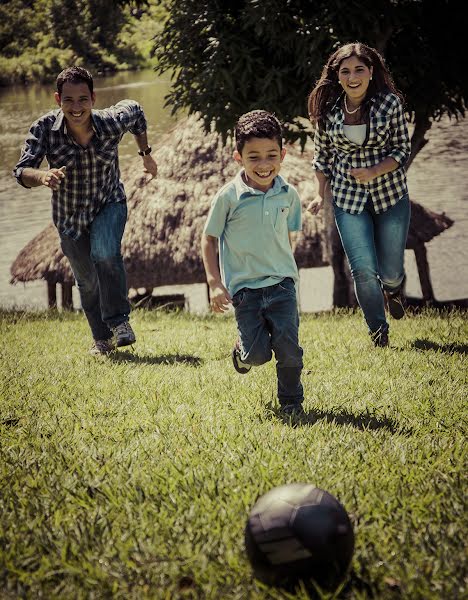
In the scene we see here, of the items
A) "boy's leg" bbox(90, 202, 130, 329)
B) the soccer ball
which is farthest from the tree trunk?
the soccer ball

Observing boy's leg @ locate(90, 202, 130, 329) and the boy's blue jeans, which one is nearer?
the boy's blue jeans

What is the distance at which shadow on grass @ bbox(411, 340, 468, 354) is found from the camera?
5.80 m

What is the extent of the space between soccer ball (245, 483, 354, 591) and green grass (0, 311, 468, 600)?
77mm

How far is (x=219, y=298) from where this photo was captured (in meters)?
3.97

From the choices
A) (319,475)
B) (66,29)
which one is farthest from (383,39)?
(66,29)

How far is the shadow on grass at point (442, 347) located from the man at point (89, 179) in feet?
Result: 7.65

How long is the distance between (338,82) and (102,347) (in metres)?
2.91

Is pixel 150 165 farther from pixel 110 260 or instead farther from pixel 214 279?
pixel 214 279

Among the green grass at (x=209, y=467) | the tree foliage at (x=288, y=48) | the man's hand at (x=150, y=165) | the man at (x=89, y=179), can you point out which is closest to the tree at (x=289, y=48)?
the tree foliage at (x=288, y=48)

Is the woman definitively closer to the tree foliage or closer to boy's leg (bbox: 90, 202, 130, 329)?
boy's leg (bbox: 90, 202, 130, 329)

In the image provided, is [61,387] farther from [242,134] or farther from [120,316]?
[242,134]

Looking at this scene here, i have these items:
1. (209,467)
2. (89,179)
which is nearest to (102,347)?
(89,179)

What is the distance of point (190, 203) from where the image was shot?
14734 mm

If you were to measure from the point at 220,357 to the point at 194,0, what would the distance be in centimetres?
604
